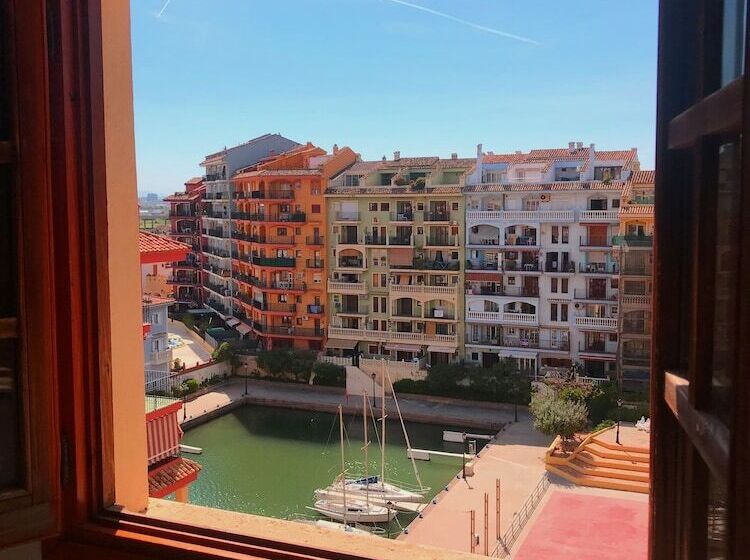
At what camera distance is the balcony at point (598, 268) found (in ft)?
32.5

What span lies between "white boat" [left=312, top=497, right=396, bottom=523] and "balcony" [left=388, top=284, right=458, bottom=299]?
175 inches

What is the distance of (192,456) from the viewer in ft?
28.3

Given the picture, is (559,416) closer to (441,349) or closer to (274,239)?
(441,349)

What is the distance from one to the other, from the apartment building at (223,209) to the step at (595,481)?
7.05 metres

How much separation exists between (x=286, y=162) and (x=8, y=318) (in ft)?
39.5

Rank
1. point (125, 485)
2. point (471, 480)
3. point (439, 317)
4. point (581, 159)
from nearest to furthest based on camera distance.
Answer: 1. point (125, 485)
2. point (471, 480)
3. point (581, 159)
4. point (439, 317)

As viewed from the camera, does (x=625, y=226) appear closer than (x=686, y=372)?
No

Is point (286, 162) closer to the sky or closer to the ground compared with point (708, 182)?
closer to the sky

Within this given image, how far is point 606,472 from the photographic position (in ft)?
23.6

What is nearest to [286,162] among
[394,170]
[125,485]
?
[394,170]

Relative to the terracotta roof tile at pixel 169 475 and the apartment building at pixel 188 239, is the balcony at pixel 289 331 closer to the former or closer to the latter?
the apartment building at pixel 188 239

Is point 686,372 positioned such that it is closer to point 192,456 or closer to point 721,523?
point 721,523

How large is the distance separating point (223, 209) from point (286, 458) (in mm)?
6654

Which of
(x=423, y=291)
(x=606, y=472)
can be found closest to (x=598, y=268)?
(x=423, y=291)
